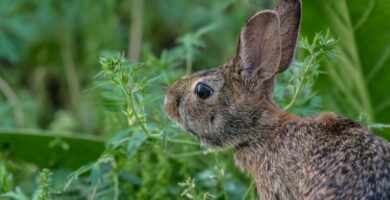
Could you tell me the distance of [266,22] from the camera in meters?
4.79

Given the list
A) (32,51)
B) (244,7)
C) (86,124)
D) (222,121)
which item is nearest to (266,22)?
(222,121)

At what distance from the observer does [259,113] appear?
4.80 m

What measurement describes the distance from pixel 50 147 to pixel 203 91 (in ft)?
4.37

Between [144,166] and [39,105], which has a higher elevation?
[39,105]

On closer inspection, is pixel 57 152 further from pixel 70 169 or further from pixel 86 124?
pixel 86 124

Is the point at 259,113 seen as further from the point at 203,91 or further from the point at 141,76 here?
the point at 141,76

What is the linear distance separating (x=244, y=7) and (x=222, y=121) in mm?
2257

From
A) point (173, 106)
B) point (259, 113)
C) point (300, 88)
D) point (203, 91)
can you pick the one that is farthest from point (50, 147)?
point (300, 88)

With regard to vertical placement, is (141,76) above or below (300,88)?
above

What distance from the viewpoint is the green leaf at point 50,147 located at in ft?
19.4

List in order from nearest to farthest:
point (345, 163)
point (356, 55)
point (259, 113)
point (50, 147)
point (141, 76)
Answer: point (345, 163) → point (259, 113) → point (141, 76) → point (50, 147) → point (356, 55)

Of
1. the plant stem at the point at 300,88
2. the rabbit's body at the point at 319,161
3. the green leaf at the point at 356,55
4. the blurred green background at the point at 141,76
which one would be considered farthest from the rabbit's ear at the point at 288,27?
the green leaf at the point at 356,55

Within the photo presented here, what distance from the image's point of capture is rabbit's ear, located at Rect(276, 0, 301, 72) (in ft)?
15.8

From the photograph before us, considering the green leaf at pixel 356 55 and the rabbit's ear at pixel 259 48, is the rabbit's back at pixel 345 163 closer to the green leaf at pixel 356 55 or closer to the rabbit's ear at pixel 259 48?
the rabbit's ear at pixel 259 48
